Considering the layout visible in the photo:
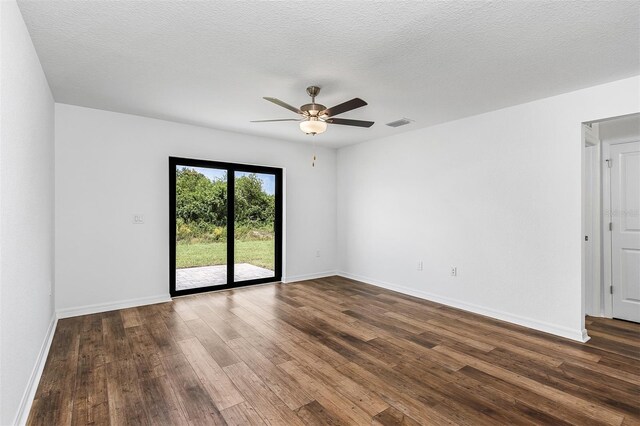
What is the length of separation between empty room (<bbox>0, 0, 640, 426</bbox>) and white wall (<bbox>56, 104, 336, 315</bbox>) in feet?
0.09

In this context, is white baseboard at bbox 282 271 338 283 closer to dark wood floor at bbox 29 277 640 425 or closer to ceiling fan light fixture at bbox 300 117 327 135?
dark wood floor at bbox 29 277 640 425

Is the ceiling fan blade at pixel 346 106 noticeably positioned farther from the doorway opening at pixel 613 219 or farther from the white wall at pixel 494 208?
the doorway opening at pixel 613 219

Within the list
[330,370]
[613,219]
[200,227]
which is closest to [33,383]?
[330,370]

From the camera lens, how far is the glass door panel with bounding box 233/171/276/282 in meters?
5.30

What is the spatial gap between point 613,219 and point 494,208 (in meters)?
1.49

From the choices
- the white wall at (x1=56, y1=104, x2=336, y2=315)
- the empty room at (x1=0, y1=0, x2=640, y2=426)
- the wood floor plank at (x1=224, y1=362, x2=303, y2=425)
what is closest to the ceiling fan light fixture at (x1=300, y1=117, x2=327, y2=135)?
the empty room at (x1=0, y1=0, x2=640, y2=426)

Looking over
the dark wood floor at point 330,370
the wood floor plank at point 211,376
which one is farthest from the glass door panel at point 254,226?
the wood floor plank at point 211,376

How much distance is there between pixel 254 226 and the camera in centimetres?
550

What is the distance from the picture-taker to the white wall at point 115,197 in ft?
12.7

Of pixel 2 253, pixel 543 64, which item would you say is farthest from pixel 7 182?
pixel 543 64

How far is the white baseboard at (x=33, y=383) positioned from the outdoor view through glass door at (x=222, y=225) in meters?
1.79

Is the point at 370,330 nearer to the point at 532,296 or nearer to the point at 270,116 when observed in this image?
the point at 532,296

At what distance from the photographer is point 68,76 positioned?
120 inches

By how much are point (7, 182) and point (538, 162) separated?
4653mm
